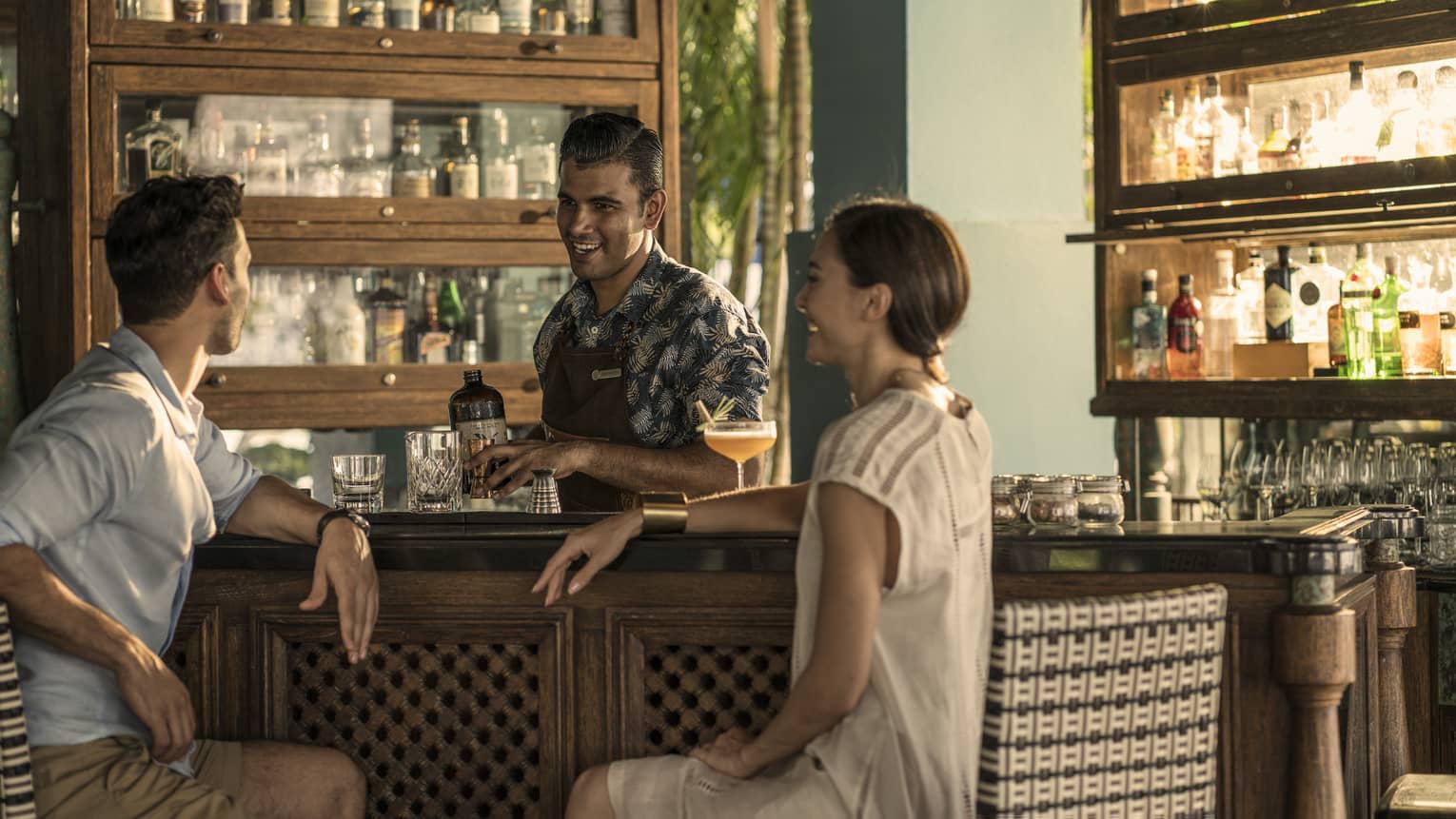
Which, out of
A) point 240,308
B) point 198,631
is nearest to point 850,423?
point 240,308

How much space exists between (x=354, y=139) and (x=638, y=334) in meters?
1.58

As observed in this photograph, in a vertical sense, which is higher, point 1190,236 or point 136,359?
point 1190,236

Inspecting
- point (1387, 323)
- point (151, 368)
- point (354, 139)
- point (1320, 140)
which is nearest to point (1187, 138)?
point (1320, 140)

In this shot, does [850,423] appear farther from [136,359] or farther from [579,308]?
[579,308]

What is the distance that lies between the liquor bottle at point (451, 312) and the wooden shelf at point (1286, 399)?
182 cm

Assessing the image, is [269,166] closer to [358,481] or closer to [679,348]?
[679,348]

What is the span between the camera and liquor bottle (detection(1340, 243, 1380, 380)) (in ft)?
13.4

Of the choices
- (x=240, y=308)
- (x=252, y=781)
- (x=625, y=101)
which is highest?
(x=625, y=101)

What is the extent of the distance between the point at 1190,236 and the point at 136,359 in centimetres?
283

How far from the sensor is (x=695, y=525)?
2496mm

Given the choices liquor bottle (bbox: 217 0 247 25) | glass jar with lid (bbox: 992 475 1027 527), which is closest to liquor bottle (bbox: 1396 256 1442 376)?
glass jar with lid (bbox: 992 475 1027 527)

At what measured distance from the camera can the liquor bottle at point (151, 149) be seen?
455 cm

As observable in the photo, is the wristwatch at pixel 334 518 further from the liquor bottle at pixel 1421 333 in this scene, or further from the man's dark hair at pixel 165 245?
the liquor bottle at pixel 1421 333

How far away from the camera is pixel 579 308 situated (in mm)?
3773
